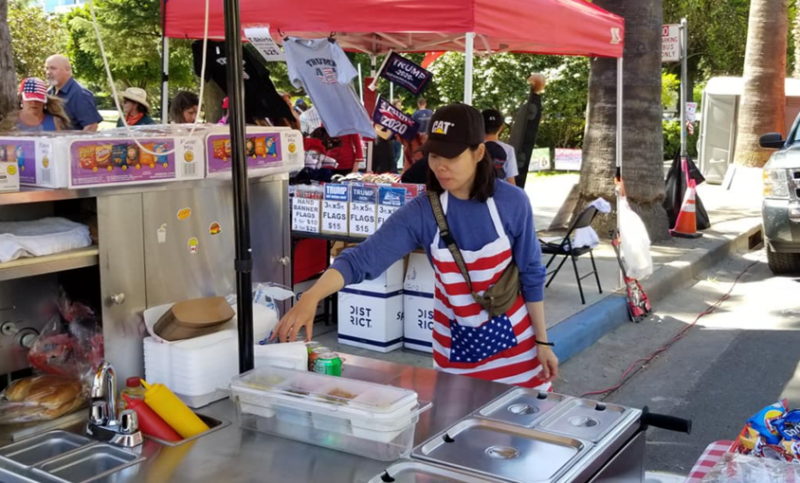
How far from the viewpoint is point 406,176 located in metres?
6.59

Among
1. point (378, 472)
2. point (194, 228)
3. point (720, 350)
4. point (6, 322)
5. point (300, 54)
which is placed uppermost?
point (300, 54)

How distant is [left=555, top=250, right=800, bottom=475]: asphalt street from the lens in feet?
17.1

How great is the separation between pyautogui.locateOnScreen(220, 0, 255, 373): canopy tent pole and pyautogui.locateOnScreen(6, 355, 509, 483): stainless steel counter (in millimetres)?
256

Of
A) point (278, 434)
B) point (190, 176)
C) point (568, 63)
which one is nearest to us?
point (278, 434)

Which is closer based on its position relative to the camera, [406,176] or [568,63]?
[406,176]

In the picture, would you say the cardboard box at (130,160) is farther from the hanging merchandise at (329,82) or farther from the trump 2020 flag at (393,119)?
the trump 2020 flag at (393,119)

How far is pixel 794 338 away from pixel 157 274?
622cm

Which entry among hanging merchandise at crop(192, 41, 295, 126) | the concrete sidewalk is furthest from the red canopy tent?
the concrete sidewalk

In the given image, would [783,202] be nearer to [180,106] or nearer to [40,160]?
[180,106]

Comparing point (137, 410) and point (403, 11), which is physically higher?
point (403, 11)

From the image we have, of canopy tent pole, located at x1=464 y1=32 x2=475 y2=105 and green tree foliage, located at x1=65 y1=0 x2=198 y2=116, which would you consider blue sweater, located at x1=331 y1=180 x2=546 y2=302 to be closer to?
canopy tent pole, located at x1=464 y1=32 x2=475 y2=105

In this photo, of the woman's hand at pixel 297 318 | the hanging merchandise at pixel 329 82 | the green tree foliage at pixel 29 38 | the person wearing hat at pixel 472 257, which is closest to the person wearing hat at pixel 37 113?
the hanging merchandise at pixel 329 82

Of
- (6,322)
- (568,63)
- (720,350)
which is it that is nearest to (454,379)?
(6,322)

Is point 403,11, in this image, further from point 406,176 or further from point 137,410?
point 137,410
